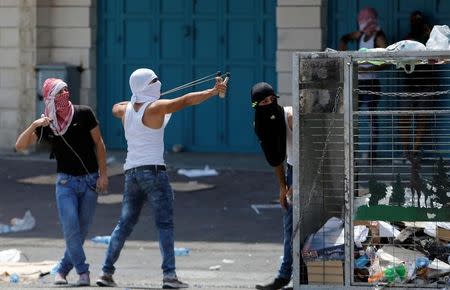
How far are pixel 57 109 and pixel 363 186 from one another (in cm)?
259

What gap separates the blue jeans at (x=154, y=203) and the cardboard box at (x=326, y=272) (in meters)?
1.31

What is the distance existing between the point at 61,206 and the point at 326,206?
7.28 ft

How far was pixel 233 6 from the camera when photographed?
1797cm

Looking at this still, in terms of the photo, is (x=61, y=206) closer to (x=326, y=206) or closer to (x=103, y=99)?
(x=326, y=206)

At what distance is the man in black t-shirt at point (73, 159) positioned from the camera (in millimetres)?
10055

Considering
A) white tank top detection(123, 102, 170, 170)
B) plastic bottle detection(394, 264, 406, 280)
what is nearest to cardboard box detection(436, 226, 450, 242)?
plastic bottle detection(394, 264, 406, 280)

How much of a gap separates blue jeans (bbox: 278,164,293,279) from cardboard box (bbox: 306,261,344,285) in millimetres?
523

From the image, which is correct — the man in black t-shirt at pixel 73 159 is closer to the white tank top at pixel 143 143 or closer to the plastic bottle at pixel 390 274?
the white tank top at pixel 143 143

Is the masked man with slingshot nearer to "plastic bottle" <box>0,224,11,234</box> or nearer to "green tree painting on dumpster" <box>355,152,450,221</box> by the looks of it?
"green tree painting on dumpster" <box>355,152,450,221</box>

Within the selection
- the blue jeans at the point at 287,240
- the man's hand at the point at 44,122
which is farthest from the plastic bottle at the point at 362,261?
the man's hand at the point at 44,122

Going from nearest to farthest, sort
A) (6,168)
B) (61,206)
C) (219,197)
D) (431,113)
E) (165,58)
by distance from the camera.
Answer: (431,113)
(61,206)
(219,197)
(6,168)
(165,58)

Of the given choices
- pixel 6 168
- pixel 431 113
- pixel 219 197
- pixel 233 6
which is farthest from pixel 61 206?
pixel 233 6

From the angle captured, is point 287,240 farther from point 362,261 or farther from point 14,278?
point 14,278

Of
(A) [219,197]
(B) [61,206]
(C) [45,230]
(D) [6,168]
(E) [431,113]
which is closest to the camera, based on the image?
(E) [431,113]
